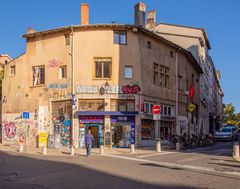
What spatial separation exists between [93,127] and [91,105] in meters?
1.80

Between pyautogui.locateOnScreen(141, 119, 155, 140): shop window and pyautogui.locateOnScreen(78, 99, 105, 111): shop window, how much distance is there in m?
4.07

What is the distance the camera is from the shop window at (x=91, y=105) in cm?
3003

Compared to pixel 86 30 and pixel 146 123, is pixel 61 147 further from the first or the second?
pixel 86 30

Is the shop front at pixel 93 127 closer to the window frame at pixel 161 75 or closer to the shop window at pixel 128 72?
the shop window at pixel 128 72

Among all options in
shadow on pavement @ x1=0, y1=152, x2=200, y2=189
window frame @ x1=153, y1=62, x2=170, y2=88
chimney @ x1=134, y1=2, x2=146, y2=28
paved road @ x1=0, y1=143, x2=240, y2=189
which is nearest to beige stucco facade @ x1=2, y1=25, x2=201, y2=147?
window frame @ x1=153, y1=62, x2=170, y2=88

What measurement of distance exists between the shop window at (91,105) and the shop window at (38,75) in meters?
4.94

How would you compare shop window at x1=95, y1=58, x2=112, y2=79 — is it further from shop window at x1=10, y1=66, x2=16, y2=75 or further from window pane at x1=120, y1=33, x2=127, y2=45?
shop window at x1=10, y1=66, x2=16, y2=75

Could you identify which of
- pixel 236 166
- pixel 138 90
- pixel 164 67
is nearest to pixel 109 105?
pixel 138 90

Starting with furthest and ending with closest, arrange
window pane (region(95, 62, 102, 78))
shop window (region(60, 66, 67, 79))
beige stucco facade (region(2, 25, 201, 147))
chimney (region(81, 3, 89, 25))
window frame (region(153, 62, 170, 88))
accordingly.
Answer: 1. window frame (region(153, 62, 170, 88))
2. chimney (region(81, 3, 89, 25))
3. shop window (region(60, 66, 67, 79))
4. window pane (region(95, 62, 102, 78))
5. beige stucco facade (region(2, 25, 201, 147))

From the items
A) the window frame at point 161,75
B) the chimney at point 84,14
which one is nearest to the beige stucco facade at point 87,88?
the window frame at point 161,75

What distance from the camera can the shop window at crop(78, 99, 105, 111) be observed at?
98.5 ft

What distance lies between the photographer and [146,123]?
32094mm

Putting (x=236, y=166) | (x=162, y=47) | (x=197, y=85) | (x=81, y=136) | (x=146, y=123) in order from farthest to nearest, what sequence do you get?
(x=197, y=85) < (x=162, y=47) < (x=146, y=123) < (x=81, y=136) < (x=236, y=166)

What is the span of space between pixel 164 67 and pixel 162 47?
195 cm
